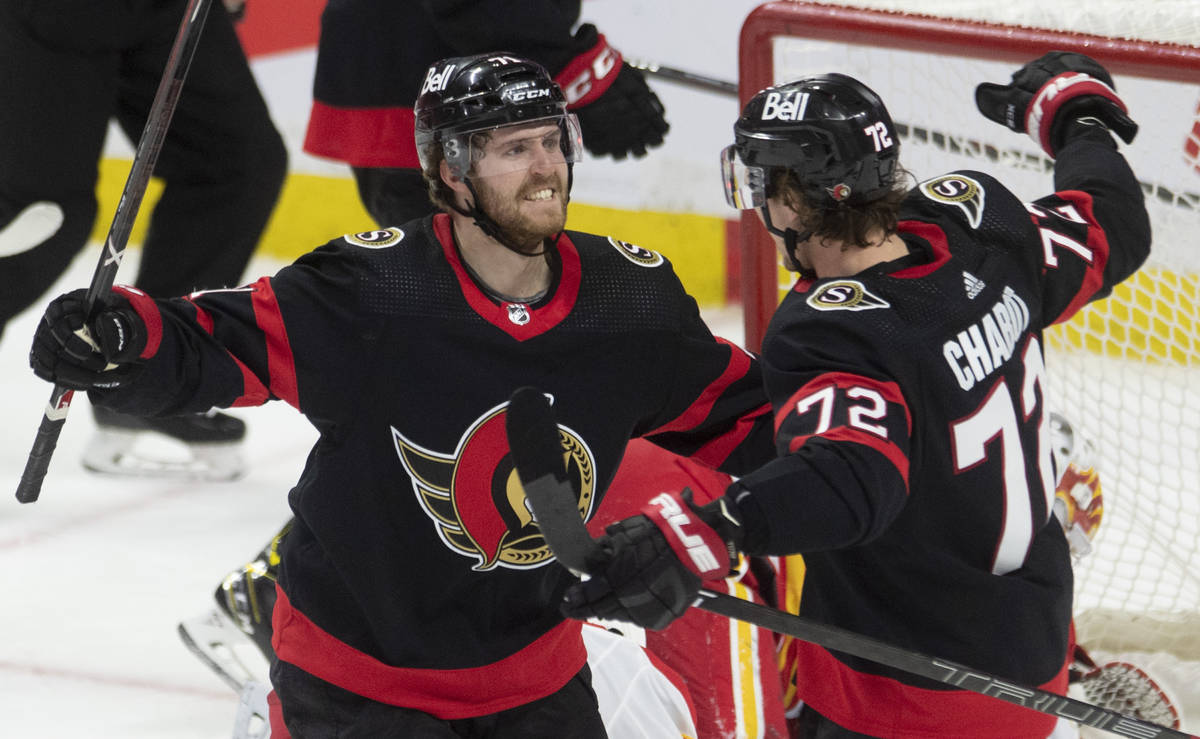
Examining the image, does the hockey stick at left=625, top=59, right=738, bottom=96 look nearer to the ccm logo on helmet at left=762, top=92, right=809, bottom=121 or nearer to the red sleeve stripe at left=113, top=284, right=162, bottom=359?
the ccm logo on helmet at left=762, top=92, right=809, bottom=121

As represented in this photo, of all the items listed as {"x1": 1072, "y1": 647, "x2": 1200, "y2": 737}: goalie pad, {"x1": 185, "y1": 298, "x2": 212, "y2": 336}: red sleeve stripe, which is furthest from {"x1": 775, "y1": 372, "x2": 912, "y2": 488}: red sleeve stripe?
{"x1": 1072, "y1": 647, "x2": 1200, "y2": 737}: goalie pad

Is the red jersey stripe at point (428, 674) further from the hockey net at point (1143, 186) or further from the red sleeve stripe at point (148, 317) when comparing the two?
the hockey net at point (1143, 186)

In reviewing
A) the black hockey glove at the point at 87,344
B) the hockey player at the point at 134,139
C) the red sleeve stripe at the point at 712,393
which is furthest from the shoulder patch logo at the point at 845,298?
the hockey player at the point at 134,139

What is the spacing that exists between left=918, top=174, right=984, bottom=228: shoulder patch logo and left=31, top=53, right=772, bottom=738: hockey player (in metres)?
0.28

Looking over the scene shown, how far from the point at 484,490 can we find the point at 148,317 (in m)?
0.39

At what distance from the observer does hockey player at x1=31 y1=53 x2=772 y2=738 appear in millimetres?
1568

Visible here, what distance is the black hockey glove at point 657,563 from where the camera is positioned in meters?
1.22

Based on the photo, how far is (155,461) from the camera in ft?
10.7

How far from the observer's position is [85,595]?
268 cm

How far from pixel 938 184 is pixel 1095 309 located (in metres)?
1.20

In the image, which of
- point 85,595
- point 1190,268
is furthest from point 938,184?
point 85,595

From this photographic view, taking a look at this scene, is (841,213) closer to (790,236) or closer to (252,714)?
(790,236)

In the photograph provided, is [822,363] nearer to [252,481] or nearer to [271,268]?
[252,481]

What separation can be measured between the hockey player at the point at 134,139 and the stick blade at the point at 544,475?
1.80 m
